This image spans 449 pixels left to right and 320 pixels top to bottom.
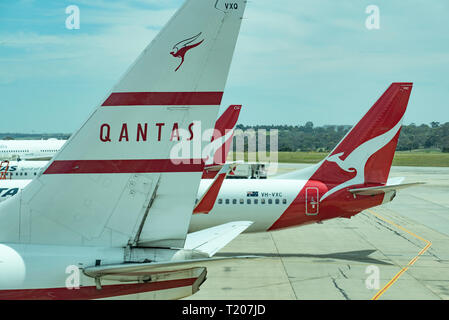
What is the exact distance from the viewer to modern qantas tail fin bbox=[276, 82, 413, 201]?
65.2 feet

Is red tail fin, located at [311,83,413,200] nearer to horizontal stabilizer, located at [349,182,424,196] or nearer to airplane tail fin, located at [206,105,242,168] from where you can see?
horizontal stabilizer, located at [349,182,424,196]

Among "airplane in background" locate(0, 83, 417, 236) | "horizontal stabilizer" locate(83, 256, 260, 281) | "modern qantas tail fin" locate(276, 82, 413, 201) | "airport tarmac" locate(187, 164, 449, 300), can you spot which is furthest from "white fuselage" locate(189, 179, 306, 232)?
"horizontal stabilizer" locate(83, 256, 260, 281)

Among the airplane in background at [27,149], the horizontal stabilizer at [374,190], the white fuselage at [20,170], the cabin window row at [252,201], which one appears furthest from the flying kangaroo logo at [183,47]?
the airplane in background at [27,149]

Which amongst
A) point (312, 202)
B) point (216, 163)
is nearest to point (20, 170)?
point (216, 163)

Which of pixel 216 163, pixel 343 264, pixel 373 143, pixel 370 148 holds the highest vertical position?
pixel 373 143

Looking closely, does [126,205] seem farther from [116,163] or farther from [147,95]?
[147,95]

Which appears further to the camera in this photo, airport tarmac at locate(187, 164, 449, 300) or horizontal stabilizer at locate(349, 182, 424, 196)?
horizontal stabilizer at locate(349, 182, 424, 196)

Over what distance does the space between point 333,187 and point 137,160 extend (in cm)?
1515

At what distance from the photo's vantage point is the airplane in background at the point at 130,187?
5406 millimetres

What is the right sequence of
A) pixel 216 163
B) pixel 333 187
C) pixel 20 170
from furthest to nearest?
pixel 20 170, pixel 216 163, pixel 333 187

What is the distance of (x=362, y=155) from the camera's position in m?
20.1

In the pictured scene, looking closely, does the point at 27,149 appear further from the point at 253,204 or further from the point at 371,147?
the point at 371,147
